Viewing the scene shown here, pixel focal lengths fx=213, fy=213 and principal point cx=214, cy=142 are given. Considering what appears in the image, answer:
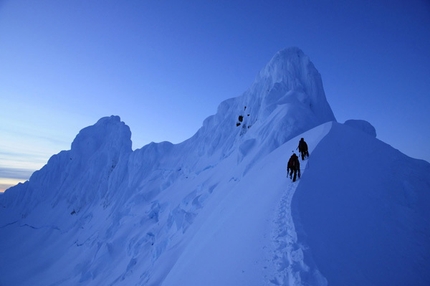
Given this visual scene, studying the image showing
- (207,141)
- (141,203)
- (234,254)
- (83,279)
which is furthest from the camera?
(207,141)

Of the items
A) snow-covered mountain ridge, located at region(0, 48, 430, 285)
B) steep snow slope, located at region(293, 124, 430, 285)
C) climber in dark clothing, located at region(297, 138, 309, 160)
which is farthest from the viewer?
climber in dark clothing, located at region(297, 138, 309, 160)

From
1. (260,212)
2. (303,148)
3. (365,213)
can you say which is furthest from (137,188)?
(365,213)

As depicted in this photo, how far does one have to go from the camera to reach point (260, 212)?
1013 centimetres

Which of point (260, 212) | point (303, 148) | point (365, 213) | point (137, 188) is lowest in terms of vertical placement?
point (137, 188)

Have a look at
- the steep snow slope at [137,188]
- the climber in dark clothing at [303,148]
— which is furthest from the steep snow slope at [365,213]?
the steep snow slope at [137,188]

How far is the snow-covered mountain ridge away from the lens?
7.41 meters

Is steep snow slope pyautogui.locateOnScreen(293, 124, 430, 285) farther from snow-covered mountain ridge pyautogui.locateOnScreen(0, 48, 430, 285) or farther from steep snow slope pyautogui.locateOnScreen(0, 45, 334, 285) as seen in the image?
steep snow slope pyautogui.locateOnScreen(0, 45, 334, 285)

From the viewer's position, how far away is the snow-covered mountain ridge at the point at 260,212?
24.3 feet

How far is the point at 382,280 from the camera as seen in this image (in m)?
6.96

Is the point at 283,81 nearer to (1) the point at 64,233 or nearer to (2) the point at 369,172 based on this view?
(2) the point at 369,172

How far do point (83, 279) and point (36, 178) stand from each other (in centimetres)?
9563

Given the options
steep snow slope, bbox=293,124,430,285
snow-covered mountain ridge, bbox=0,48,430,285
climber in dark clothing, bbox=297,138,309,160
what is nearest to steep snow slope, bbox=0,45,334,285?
snow-covered mountain ridge, bbox=0,48,430,285

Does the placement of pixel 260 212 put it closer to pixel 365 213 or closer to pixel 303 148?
pixel 365 213

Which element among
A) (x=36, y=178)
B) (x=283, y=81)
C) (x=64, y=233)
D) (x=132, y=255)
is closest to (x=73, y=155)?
(x=36, y=178)
